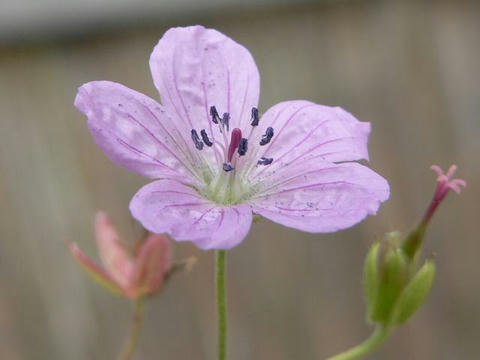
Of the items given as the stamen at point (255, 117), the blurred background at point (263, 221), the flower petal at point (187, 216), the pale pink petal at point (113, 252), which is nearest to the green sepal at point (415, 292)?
the flower petal at point (187, 216)

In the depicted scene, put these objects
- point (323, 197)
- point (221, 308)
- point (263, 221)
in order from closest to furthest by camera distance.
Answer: point (221, 308) < point (323, 197) < point (263, 221)

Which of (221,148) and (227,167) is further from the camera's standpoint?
(221,148)

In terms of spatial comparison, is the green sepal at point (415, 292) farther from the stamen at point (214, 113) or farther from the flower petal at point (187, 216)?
the stamen at point (214, 113)

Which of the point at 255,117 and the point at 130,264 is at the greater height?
the point at 255,117

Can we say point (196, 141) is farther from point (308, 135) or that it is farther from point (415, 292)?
point (415, 292)

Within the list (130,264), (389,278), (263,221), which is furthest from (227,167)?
(263,221)

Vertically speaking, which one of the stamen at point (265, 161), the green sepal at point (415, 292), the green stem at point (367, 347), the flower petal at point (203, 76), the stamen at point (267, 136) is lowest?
the green stem at point (367, 347)

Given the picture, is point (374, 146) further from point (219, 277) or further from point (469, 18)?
point (219, 277)

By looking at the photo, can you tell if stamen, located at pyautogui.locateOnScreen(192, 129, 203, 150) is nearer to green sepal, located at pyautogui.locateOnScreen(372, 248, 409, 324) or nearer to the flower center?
the flower center
